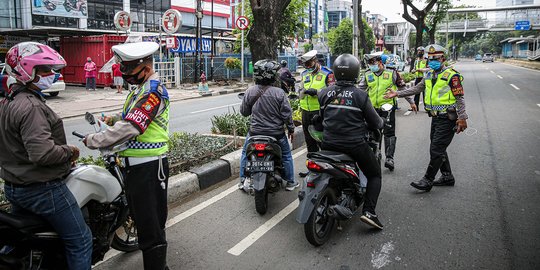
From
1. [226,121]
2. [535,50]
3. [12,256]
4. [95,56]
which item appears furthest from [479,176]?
[535,50]

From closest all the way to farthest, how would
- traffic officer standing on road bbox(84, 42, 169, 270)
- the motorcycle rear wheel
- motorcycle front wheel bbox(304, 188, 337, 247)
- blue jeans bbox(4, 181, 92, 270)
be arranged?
1. blue jeans bbox(4, 181, 92, 270)
2. traffic officer standing on road bbox(84, 42, 169, 270)
3. motorcycle front wheel bbox(304, 188, 337, 247)
4. the motorcycle rear wheel

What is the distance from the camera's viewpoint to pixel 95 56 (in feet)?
72.5

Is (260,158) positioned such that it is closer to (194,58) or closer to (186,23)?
(194,58)

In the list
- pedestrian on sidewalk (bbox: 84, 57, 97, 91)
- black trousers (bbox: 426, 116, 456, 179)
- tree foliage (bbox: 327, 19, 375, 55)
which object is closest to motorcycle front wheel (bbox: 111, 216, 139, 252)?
black trousers (bbox: 426, 116, 456, 179)

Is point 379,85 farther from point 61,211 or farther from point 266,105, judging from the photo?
point 61,211

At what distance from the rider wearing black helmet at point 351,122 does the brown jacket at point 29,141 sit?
2.44 meters

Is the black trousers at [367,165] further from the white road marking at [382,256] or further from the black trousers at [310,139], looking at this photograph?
the black trousers at [310,139]

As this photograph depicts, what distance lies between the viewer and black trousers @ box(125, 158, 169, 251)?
9.85 feet

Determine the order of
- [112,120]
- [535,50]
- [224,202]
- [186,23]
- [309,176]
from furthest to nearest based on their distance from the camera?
[535,50]
[186,23]
[224,202]
[309,176]
[112,120]

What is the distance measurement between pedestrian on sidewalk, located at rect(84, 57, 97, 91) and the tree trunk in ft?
46.6

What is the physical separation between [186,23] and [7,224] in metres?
40.6

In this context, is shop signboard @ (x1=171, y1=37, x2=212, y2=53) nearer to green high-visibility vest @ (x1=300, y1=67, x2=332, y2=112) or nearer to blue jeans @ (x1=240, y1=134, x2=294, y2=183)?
green high-visibility vest @ (x1=300, y1=67, x2=332, y2=112)

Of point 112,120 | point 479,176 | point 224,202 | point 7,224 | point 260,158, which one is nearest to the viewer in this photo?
point 7,224

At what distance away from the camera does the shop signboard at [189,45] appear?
24.9 m
